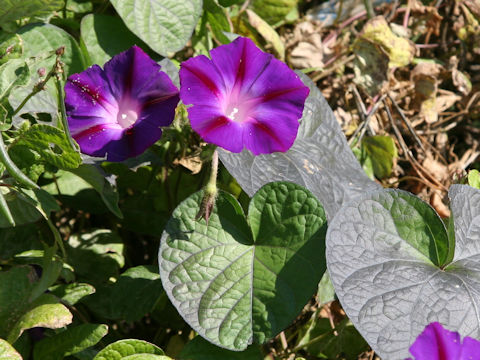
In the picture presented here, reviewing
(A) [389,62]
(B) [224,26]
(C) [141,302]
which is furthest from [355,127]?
(C) [141,302]

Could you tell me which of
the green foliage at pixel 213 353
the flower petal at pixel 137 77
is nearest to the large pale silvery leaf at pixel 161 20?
the flower petal at pixel 137 77

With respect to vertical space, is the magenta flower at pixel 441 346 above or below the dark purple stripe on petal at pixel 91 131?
below

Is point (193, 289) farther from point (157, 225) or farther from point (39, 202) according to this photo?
point (157, 225)

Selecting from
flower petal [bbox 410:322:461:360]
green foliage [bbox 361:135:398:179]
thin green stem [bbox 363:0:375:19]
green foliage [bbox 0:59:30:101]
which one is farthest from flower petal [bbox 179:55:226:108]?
thin green stem [bbox 363:0:375:19]

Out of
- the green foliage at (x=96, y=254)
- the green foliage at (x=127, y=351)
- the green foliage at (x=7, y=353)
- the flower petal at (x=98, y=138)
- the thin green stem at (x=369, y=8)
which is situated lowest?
the green foliage at (x=96, y=254)

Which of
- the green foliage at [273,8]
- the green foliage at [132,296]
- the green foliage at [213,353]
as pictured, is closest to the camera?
the green foliage at [213,353]

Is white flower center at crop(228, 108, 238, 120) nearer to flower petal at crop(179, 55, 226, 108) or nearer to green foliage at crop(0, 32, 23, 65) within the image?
flower petal at crop(179, 55, 226, 108)

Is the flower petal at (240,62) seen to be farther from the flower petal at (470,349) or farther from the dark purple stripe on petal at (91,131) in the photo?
the flower petal at (470,349)

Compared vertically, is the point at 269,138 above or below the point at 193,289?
above
